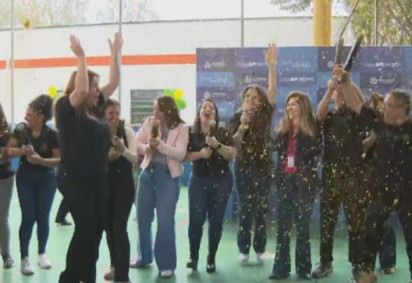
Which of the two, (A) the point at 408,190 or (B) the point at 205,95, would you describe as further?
(B) the point at 205,95

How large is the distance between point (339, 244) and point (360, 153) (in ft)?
3.71

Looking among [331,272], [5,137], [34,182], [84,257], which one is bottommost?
[331,272]

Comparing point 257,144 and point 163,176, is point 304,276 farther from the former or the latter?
point 163,176

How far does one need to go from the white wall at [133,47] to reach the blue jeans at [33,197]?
120 inches

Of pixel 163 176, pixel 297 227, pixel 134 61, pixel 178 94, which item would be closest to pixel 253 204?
pixel 297 227

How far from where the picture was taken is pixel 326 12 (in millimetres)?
5328

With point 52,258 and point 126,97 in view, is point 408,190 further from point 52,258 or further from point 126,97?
point 126,97

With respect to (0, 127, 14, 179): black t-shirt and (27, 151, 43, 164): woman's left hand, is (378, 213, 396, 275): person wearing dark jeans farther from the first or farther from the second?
(0, 127, 14, 179): black t-shirt

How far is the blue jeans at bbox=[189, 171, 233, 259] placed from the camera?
3.35 meters

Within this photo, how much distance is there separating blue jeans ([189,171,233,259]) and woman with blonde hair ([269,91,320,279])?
1.05 feet

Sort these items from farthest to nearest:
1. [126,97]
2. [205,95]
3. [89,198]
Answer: [126,97]
[205,95]
[89,198]

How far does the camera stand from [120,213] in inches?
116

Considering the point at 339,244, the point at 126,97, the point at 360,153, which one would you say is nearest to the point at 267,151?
the point at 360,153

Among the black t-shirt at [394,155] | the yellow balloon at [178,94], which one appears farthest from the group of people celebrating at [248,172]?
the yellow balloon at [178,94]
